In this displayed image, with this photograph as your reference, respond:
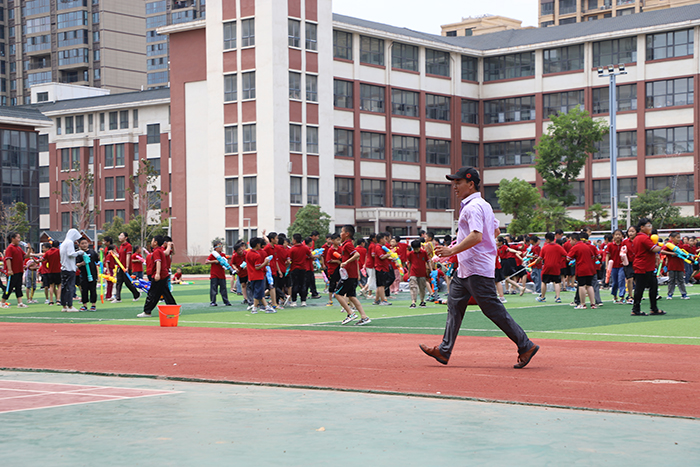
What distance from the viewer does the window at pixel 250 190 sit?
65.4 metres

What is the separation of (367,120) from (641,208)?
21861mm

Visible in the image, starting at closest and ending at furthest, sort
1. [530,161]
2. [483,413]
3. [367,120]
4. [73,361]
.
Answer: [483,413], [73,361], [367,120], [530,161]

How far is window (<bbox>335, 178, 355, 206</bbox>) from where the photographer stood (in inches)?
2726

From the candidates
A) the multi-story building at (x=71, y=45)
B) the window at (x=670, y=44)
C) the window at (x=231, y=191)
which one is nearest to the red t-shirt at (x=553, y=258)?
the window at (x=231, y=191)

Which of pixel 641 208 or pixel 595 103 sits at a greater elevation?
pixel 595 103

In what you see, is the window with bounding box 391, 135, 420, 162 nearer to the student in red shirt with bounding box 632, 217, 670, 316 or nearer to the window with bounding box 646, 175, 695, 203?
the window with bounding box 646, 175, 695, 203

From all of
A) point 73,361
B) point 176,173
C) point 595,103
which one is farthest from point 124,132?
point 73,361

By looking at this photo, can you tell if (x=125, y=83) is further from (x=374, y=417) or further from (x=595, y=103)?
(x=374, y=417)

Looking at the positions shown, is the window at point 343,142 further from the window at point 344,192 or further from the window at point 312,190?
the window at point 312,190

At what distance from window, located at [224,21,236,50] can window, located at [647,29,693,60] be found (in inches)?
1251

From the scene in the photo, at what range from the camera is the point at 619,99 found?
7031 cm

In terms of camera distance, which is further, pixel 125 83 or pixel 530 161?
pixel 125 83

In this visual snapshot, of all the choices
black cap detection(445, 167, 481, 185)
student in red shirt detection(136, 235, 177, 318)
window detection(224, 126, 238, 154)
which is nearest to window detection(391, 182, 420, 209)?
window detection(224, 126, 238, 154)

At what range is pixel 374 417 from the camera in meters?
6.97
